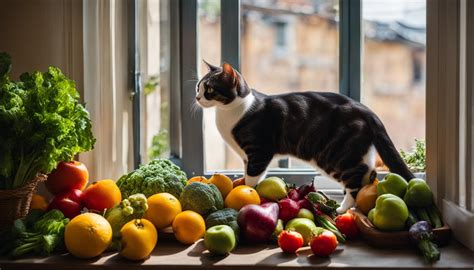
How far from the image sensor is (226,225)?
149 centimetres

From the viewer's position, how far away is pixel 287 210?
1.58m

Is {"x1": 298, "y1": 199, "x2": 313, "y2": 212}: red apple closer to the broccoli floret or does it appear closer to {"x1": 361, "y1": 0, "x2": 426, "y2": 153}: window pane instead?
the broccoli floret

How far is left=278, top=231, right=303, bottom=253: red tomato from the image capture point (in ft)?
4.61

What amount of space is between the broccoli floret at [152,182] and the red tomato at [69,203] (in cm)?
14

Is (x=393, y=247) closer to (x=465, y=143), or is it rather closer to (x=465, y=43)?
(x=465, y=143)

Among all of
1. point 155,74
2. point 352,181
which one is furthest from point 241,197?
point 155,74

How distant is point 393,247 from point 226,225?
0.44 metres

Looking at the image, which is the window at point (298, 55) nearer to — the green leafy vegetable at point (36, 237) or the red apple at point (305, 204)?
the red apple at point (305, 204)

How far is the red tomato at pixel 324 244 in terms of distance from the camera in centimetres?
138

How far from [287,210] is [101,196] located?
1.74 ft

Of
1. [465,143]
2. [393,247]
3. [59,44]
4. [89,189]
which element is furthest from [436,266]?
[59,44]

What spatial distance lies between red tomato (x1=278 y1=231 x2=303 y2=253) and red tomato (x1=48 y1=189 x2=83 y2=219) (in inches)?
23.3

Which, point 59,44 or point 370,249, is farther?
point 59,44

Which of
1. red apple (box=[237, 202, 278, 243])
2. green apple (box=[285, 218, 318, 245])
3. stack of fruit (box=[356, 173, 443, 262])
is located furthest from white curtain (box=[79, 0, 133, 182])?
stack of fruit (box=[356, 173, 443, 262])
